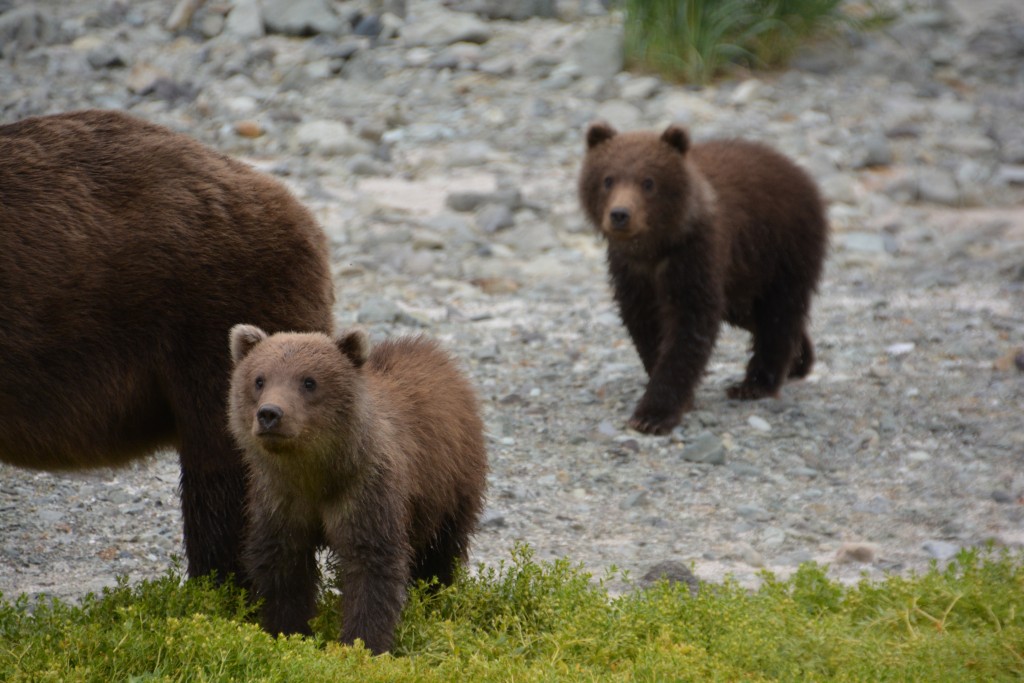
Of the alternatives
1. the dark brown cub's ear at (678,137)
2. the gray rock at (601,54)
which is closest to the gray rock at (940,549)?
the dark brown cub's ear at (678,137)

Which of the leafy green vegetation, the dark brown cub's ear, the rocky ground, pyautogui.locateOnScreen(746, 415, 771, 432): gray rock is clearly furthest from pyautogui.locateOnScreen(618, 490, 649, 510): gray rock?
the leafy green vegetation

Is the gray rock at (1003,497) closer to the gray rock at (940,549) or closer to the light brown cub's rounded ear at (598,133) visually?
the gray rock at (940,549)

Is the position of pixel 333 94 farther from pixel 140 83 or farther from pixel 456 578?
pixel 456 578

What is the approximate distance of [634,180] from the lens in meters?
8.39

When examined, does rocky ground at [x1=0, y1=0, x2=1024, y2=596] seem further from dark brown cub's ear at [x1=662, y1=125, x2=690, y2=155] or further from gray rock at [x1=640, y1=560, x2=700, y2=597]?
dark brown cub's ear at [x1=662, y1=125, x2=690, y2=155]

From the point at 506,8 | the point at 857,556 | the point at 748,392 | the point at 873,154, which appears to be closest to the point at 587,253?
the point at 748,392

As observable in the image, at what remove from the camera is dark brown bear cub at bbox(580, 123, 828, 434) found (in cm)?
830

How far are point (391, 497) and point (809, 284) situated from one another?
4868 millimetres

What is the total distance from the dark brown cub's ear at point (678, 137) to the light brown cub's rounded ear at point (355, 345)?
3.99 metres

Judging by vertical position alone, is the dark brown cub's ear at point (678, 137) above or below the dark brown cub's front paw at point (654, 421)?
above

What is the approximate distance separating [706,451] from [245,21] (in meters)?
9.30

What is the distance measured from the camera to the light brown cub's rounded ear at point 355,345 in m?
4.90

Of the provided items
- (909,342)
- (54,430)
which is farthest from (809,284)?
(54,430)

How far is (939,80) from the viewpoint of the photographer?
50.4 feet
